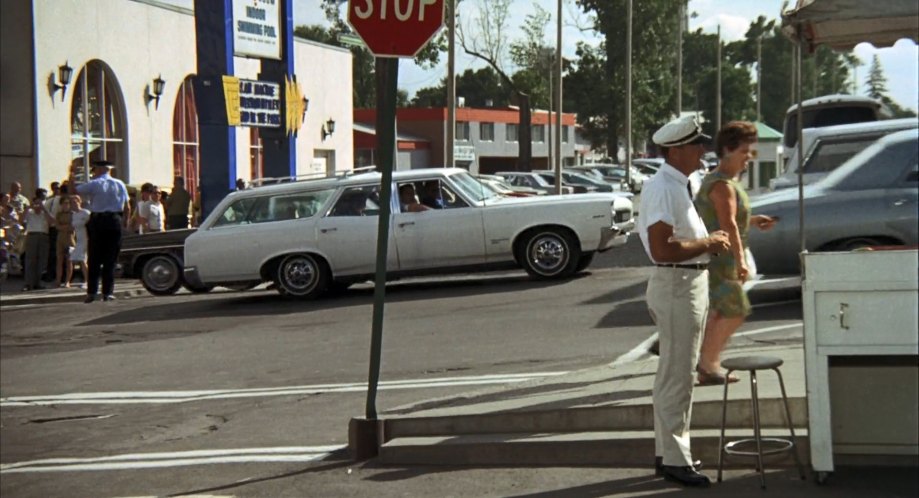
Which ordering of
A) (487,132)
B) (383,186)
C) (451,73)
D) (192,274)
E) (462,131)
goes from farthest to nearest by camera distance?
1. (462,131)
2. (487,132)
3. (451,73)
4. (192,274)
5. (383,186)

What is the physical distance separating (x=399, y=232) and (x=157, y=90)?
29.5 ft

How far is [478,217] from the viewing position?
57.3 feet

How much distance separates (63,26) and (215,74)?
15106 mm

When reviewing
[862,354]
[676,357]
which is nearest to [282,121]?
[676,357]

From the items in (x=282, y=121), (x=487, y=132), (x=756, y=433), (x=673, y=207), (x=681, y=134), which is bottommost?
(x=756, y=433)

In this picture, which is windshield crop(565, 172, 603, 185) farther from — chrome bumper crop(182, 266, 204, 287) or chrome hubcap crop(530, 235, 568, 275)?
chrome hubcap crop(530, 235, 568, 275)

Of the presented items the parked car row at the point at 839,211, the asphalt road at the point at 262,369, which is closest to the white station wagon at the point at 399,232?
the asphalt road at the point at 262,369

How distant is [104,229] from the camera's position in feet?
55.7

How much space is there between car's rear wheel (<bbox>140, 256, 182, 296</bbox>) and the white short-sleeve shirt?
14517mm

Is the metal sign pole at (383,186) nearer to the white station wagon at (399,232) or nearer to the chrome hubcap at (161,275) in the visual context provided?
the white station wagon at (399,232)

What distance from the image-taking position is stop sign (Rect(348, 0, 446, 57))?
7.40m

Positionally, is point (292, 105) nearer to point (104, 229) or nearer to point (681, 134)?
point (104, 229)

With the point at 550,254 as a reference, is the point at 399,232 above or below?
above

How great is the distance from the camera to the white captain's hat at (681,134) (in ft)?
21.3
